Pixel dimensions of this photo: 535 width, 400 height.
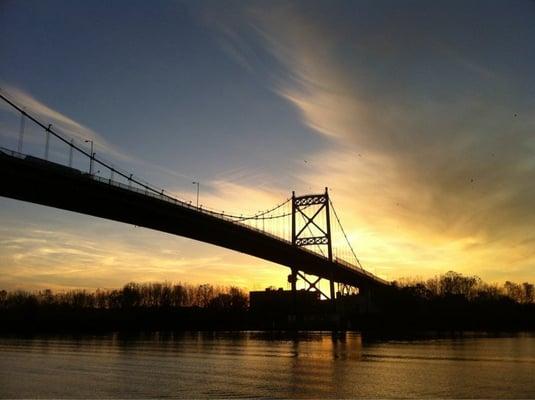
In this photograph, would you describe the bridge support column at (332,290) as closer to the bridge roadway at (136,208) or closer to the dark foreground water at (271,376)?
the bridge roadway at (136,208)

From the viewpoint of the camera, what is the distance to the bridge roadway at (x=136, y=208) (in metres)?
43.5

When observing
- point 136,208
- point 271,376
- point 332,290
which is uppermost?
point 136,208

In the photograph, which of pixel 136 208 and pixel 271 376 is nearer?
pixel 271 376

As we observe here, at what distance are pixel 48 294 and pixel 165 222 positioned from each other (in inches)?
4056

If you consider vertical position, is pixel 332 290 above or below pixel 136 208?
below

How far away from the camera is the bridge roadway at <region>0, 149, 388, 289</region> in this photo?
43469 millimetres

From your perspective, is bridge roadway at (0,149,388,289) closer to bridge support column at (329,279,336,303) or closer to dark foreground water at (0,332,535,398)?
bridge support column at (329,279,336,303)

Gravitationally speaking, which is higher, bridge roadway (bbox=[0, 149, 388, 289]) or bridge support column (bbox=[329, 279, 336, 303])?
bridge roadway (bbox=[0, 149, 388, 289])

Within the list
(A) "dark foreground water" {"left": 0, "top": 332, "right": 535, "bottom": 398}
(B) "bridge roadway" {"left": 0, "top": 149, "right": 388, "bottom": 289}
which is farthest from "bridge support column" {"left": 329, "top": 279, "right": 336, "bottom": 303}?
(A) "dark foreground water" {"left": 0, "top": 332, "right": 535, "bottom": 398}

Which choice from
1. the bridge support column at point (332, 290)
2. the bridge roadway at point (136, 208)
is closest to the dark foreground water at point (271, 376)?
the bridge roadway at point (136, 208)

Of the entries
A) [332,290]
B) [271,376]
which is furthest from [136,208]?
[271,376]

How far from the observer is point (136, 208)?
53531 millimetres

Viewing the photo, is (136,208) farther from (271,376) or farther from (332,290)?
(271,376)

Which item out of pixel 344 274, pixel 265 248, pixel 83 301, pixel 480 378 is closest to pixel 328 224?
pixel 344 274
